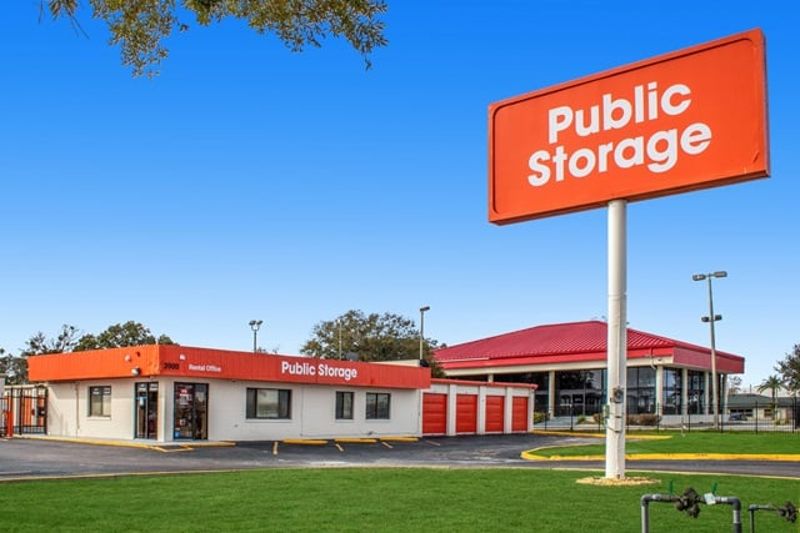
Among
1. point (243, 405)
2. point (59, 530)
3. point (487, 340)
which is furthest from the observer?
point (487, 340)

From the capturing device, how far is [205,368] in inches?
1358

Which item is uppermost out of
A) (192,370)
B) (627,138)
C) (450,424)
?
(627,138)

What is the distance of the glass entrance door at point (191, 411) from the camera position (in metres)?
34.6

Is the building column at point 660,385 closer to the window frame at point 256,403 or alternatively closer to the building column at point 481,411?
the building column at point 481,411

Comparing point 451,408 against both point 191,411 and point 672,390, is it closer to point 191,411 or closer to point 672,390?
point 191,411

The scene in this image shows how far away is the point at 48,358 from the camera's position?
39656 millimetres

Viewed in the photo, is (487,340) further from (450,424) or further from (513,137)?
(513,137)

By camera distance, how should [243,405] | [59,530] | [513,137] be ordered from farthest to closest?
[243,405]
[513,137]
[59,530]

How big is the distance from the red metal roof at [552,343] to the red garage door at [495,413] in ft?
64.4

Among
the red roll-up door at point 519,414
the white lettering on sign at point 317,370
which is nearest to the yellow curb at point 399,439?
the white lettering on sign at point 317,370

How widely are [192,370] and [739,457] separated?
1892cm

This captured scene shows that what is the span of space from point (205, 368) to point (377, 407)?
35.7 ft

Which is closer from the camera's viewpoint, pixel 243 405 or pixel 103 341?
pixel 243 405

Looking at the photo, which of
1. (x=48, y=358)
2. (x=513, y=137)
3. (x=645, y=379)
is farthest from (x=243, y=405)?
(x=645, y=379)
